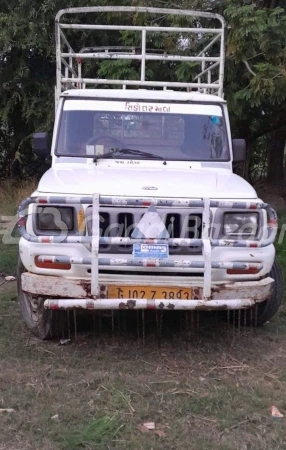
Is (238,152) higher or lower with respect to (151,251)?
higher

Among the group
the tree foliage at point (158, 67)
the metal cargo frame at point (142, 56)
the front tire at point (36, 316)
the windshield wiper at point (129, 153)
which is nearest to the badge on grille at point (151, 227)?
the front tire at point (36, 316)

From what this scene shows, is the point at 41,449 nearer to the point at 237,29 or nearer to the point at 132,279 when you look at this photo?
the point at 132,279

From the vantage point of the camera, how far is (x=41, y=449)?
120 inches

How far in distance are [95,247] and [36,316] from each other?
117 cm

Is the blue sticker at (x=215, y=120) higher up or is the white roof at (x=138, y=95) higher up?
the white roof at (x=138, y=95)

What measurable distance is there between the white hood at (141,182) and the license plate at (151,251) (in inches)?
17.1

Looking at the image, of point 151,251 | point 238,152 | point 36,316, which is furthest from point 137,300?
point 238,152

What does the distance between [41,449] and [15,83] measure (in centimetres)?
1005

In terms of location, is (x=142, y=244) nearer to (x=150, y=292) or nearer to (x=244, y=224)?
(x=150, y=292)

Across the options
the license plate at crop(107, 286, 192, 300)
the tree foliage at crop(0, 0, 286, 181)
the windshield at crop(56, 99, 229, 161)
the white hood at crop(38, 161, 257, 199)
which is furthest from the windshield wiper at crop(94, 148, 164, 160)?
the tree foliage at crop(0, 0, 286, 181)

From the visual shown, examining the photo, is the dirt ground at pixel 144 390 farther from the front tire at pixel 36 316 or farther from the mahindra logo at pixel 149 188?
the mahindra logo at pixel 149 188

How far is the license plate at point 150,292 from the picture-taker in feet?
12.9

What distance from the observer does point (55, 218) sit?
13.4 feet

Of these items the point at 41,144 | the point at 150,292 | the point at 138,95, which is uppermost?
the point at 138,95
